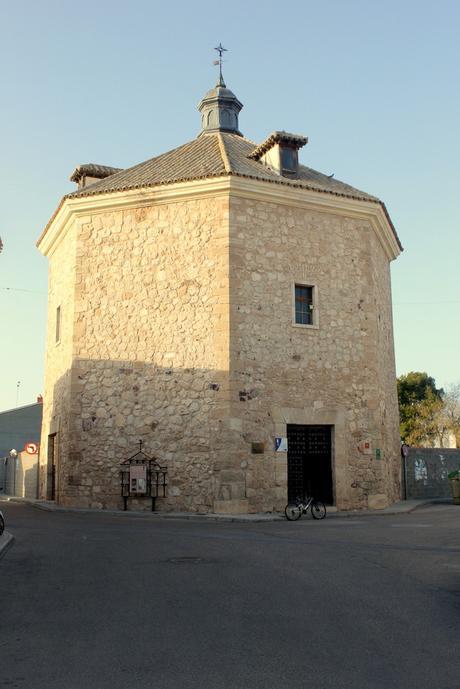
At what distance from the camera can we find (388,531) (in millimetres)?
13852

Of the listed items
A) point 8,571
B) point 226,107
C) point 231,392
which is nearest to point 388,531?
point 231,392

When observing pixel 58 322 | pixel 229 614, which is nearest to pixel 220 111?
pixel 58 322

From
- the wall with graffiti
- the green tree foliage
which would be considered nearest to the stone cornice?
the wall with graffiti

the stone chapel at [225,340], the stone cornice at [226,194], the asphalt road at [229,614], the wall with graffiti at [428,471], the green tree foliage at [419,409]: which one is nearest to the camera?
the asphalt road at [229,614]

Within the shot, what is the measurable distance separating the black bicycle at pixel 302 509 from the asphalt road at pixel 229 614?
16.9 feet

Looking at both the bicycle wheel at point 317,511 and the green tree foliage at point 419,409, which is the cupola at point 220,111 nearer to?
the bicycle wheel at point 317,511

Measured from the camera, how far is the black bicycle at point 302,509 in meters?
17.1

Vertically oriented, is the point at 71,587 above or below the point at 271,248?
below

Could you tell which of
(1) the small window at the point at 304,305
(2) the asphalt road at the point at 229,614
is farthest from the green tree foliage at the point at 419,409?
(2) the asphalt road at the point at 229,614

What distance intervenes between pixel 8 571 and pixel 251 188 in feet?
44.0

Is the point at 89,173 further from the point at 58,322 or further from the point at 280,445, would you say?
the point at 280,445

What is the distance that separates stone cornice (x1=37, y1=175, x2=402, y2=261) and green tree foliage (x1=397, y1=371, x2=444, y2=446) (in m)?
32.0

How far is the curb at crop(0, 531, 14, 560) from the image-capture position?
10.8 meters

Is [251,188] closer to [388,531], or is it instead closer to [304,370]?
[304,370]
